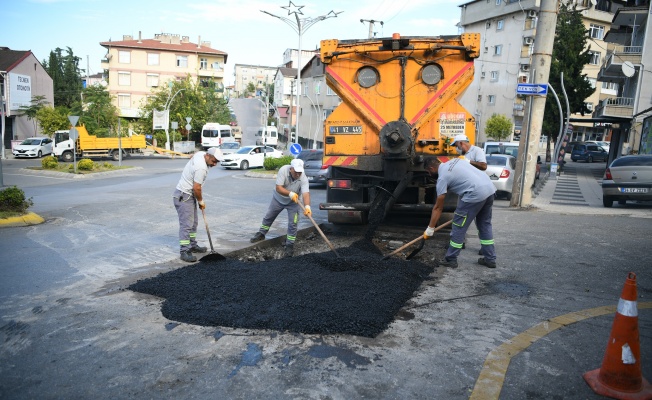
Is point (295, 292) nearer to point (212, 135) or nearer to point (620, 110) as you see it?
point (620, 110)

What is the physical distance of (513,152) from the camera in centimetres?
1888

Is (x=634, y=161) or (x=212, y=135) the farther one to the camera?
(x=212, y=135)

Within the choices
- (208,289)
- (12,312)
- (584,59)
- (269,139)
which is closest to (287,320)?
(208,289)

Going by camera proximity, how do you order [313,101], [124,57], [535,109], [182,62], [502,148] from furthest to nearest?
[182,62] < [313,101] < [124,57] < [502,148] < [535,109]

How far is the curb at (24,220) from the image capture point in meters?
8.79

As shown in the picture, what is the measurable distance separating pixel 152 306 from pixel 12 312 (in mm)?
Result: 1278

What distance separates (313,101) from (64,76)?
29.7 metres

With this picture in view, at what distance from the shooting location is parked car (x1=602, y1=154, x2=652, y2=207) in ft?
39.3

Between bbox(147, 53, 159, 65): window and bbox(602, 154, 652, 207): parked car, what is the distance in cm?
5194

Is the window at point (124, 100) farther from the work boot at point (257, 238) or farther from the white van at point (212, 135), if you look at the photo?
the work boot at point (257, 238)

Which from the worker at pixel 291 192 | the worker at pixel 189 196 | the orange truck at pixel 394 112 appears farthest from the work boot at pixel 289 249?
the worker at pixel 189 196

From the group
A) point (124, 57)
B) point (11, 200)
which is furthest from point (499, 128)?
point (124, 57)

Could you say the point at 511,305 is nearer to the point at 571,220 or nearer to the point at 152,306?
the point at 152,306

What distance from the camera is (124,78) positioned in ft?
175
